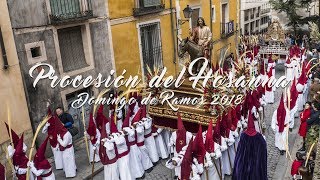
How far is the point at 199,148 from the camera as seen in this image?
8.32m

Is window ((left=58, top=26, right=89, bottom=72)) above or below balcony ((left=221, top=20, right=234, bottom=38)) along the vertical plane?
above

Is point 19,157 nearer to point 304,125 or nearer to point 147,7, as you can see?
point 304,125

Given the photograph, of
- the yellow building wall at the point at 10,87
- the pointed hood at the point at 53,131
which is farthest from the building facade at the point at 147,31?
the pointed hood at the point at 53,131

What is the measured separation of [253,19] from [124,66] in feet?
66.8

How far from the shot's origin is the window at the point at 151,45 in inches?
643

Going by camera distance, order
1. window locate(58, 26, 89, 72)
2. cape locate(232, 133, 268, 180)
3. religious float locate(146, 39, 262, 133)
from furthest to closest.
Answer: window locate(58, 26, 89, 72) < religious float locate(146, 39, 262, 133) < cape locate(232, 133, 268, 180)

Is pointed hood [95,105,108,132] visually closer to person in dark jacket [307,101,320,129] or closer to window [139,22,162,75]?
window [139,22,162,75]

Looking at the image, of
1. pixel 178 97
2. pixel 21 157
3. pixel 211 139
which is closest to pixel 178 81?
pixel 178 97

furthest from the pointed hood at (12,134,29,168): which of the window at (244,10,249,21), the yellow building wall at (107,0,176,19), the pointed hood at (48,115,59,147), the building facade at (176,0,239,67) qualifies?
the window at (244,10,249,21)

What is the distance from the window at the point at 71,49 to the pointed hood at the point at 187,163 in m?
6.61

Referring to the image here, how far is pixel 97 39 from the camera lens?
45.2ft

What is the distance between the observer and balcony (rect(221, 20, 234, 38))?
79.1ft

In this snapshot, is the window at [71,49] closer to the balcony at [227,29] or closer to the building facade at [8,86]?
the building facade at [8,86]

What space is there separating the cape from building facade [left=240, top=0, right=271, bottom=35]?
22867mm
